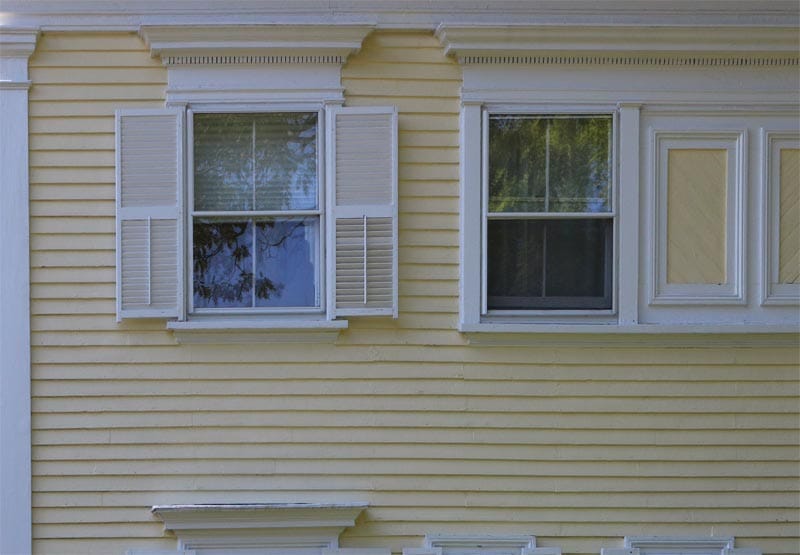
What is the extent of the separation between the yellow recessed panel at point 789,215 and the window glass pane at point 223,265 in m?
3.23

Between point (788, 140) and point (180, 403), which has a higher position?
point (788, 140)

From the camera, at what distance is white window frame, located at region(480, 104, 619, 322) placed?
550 centimetres

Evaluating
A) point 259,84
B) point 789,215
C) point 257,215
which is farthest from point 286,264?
point 789,215

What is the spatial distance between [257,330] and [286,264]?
0.45 m

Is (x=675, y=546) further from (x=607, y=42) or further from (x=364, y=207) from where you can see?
(x=607, y=42)

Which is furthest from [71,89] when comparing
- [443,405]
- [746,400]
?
[746,400]

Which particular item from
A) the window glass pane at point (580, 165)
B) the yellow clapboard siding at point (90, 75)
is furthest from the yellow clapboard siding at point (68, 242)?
the window glass pane at point (580, 165)

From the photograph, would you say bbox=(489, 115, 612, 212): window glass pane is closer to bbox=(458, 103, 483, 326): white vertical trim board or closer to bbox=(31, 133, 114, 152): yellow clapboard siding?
bbox=(458, 103, 483, 326): white vertical trim board

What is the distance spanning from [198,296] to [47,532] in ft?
5.54

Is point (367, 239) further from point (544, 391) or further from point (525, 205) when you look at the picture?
point (544, 391)

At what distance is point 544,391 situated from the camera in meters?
5.53

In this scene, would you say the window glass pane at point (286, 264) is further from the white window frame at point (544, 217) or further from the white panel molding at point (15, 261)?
the white panel molding at point (15, 261)

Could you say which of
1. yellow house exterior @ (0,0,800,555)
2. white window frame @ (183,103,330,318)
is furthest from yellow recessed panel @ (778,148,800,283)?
white window frame @ (183,103,330,318)

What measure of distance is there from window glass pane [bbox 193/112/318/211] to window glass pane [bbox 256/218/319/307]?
5.6 inches
